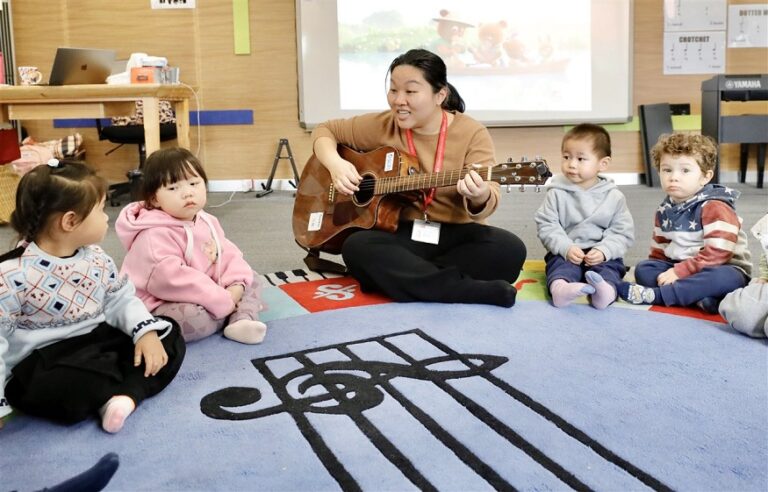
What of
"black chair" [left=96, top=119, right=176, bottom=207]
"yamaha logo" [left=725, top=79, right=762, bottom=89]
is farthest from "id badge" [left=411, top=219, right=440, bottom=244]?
"yamaha logo" [left=725, top=79, right=762, bottom=89]

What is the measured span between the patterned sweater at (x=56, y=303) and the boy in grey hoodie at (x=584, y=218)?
1.15 m

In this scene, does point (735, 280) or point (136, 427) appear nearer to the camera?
point (136, 427)

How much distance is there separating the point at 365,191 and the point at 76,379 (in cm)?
108

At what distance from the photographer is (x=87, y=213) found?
123cm

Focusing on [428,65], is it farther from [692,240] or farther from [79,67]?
[79,67]

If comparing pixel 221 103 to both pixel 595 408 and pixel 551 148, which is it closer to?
pixel 551 148

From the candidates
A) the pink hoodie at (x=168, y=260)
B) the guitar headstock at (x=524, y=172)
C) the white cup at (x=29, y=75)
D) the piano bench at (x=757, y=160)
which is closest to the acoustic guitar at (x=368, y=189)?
the guitar headstock at (x=524, y=172)

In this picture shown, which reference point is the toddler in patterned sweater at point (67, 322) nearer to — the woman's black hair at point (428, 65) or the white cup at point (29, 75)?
the woman's black hair at point (428, 65)

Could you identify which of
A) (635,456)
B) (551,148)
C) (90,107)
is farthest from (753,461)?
(551,148)

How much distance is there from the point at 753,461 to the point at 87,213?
117cm

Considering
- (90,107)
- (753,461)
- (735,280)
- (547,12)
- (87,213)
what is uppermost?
(547,12)

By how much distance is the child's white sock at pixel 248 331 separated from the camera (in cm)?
156

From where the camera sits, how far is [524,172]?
173 centimetres

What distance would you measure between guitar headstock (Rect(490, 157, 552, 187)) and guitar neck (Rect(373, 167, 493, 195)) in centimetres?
4
